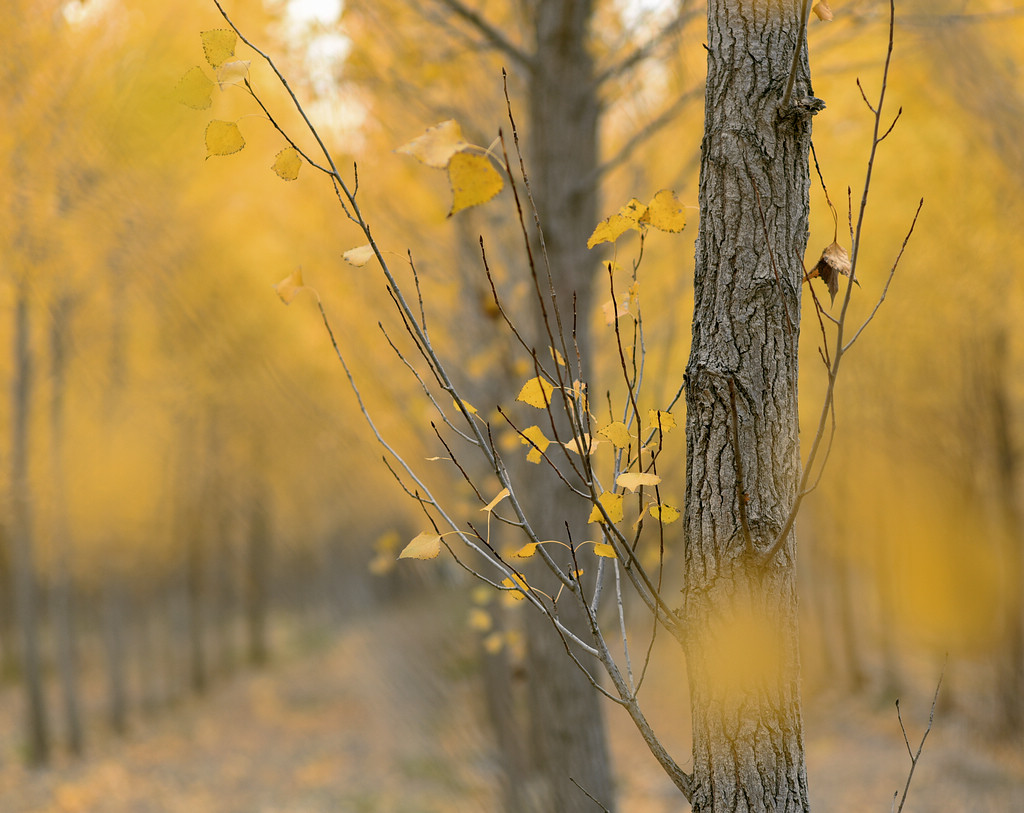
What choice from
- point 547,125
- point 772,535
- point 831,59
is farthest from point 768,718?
point 831,59

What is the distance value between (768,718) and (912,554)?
10703mm

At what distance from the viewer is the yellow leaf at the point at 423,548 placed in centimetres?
102

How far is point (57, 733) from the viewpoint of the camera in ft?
34.5

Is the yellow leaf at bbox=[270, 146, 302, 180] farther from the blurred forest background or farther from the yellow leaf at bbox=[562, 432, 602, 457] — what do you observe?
the blurred forest background

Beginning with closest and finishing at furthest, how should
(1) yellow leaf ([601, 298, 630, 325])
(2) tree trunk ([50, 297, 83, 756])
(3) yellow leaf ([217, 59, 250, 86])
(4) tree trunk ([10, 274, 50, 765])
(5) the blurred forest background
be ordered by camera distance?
(3) yellow leaf ([217, 59, 250, 86]) → (1) yellow leaf ([601, 298, 630, 325]) → (5) the blurred forest background → (4) tree trunk ([10, 274, 50, 765]) → (2) tree trunk ([50, 297, 83, 756])

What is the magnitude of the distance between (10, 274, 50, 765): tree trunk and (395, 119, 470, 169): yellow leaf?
908 centimetres

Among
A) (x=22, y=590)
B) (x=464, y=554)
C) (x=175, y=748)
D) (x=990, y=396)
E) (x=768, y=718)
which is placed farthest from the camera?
(x=175, y=748)

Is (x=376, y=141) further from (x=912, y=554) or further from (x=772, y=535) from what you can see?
(x=912, y=554)

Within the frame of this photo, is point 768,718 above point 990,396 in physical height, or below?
below

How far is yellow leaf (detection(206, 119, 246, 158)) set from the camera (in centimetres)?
100

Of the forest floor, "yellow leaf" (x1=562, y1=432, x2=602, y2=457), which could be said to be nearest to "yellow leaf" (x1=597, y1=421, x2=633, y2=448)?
"yellow leaf" (x1=562, y1=432, x2=602, y2=457)

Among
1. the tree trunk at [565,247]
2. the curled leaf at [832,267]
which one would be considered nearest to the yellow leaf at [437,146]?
the curled leaf at [832,267]

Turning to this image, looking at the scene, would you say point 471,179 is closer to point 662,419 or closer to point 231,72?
point 231,72

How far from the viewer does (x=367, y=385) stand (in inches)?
177
